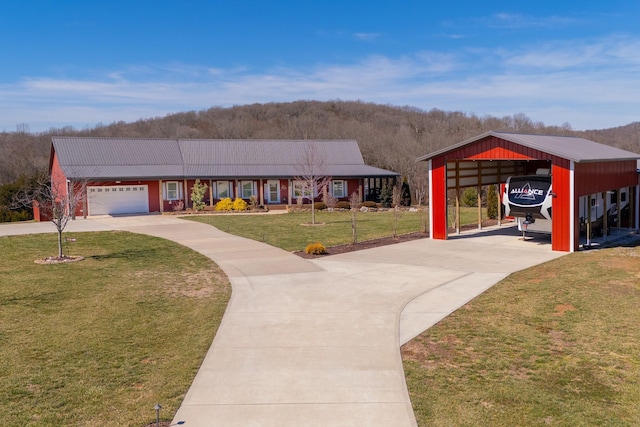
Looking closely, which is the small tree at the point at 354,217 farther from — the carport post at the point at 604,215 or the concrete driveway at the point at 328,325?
the carport post at the point at 604,215

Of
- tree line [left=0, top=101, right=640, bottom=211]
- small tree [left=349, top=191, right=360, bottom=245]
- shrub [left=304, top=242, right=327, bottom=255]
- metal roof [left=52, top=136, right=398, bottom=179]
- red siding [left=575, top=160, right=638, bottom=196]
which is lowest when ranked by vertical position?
shrub [left=304, top=242, right=327, bottom=255]

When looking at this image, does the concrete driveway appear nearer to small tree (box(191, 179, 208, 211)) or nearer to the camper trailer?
the camper trailer

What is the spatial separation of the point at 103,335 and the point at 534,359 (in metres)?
7.07

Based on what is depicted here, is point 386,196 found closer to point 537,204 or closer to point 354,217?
point 354,217

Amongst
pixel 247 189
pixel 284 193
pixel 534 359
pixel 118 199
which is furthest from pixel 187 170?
pixel 534 359

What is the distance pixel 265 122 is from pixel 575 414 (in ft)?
334

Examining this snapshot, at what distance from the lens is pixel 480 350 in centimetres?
846

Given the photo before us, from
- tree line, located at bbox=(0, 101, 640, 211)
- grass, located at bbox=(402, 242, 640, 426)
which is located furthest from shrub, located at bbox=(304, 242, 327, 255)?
tree line, located at bbox=(0, 101, 640, 211)

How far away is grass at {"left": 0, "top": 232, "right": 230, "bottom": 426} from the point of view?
22.1ft

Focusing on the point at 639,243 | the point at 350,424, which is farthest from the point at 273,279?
the point at 639,243

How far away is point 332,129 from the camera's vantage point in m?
91.2

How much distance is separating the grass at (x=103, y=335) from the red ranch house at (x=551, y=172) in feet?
32.9

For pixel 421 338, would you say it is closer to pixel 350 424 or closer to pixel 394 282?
pixel 350 424

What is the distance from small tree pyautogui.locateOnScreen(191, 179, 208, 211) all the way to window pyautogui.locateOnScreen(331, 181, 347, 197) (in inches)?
363
